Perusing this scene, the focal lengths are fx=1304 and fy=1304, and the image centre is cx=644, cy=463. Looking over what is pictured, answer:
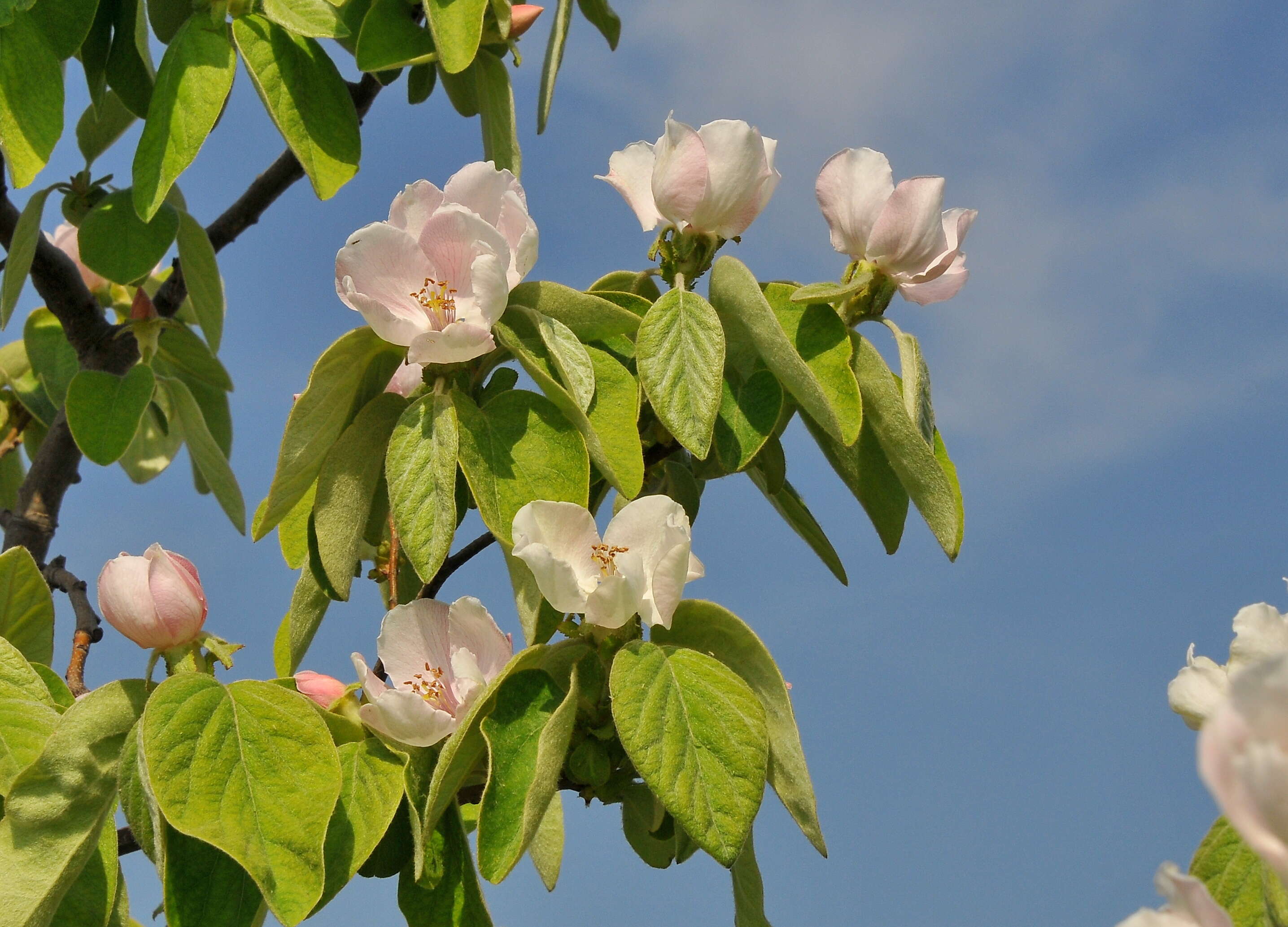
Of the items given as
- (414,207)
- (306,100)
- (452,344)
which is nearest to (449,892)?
(452,344)

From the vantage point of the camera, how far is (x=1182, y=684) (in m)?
0.74

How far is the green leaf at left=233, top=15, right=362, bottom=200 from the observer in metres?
1.34

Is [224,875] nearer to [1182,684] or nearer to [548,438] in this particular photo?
[548,438]

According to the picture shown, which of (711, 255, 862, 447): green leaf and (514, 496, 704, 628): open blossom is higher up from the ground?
(711, 255, 862, 447): green leaf

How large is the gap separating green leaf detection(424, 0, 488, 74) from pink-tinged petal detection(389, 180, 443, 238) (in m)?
0.25

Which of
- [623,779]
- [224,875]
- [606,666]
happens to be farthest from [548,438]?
[224,875]

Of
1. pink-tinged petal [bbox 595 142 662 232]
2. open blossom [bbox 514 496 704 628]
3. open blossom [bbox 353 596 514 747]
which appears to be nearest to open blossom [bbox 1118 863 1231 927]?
open blossom [bbox 514 496 704 628]

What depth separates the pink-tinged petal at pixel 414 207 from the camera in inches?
43.9

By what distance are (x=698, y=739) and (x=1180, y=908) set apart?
Result: 0.41 metres

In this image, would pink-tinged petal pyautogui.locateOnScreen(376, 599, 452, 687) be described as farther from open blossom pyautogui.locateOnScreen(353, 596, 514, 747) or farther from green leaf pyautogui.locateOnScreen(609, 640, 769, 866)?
green leaf pyautogui.locateOnScreen(609, 640, 769, 866)

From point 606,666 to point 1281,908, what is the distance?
51 centimetres

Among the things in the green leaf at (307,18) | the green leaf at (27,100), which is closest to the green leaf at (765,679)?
the green leaf at (307,18)

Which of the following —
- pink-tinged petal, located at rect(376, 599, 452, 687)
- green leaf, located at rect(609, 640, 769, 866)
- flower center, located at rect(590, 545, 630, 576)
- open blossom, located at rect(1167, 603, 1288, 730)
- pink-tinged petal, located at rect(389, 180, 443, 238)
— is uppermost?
pink-tinged petal, located at rect(389, 180, 443, 238)

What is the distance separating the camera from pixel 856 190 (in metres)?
1.14
